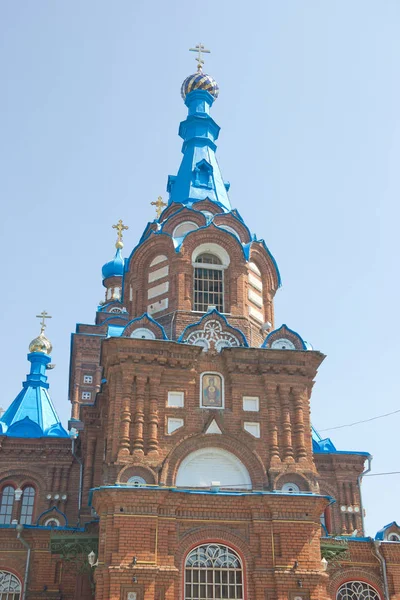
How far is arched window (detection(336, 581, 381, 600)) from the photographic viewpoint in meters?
19.0

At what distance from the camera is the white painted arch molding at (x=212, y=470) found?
57.4 ft

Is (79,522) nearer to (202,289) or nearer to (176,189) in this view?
(202,289)

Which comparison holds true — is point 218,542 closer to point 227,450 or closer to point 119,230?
point 227,450

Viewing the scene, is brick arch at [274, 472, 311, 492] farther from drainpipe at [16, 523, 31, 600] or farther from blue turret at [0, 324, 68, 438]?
blue turret at [0, 324, 68, 438]

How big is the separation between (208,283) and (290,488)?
623 cm

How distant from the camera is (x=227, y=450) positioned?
1783 centimetres

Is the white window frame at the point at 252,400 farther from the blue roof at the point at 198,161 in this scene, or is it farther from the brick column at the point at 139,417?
the blue roof at the point at 198,161

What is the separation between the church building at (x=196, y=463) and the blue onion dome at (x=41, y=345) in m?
5.50

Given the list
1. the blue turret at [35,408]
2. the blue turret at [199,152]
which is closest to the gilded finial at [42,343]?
the blue turret at [35,408]

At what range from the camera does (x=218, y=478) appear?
17.6m

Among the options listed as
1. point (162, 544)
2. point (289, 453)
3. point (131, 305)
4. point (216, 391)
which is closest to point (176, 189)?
point (131, 305)

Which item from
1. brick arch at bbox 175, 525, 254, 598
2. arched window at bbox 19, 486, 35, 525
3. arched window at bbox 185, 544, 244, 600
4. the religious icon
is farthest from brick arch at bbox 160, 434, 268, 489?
arched window at bbox 19, 486, 35, 525

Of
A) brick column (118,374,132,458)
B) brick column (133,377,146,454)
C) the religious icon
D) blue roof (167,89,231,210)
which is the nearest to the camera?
brick column (118,374,132,458)

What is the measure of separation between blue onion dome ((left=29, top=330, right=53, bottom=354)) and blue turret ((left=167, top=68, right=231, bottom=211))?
28.1ft
